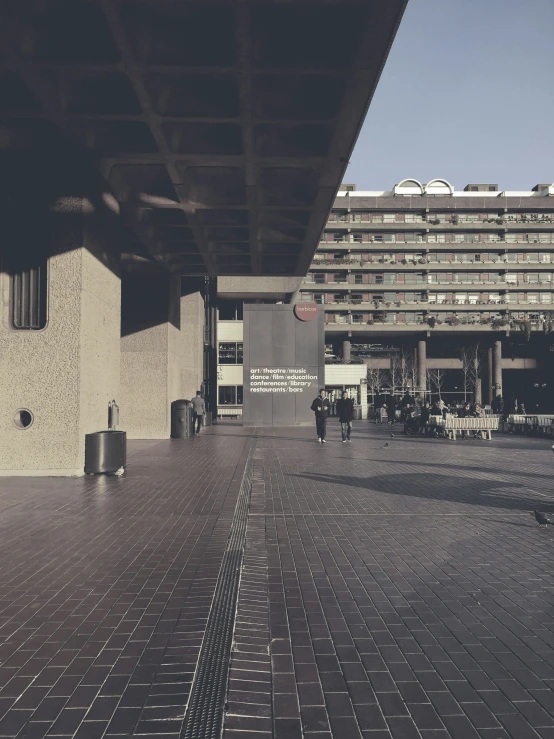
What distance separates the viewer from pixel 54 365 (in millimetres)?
11172

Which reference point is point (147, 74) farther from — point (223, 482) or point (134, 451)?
point (134, 451)

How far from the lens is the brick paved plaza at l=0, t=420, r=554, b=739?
9.86ft

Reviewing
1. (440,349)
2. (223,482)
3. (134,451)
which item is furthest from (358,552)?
(440,349)

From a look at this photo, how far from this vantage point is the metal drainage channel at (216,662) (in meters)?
2.89

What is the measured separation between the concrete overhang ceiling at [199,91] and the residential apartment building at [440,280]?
55965mm

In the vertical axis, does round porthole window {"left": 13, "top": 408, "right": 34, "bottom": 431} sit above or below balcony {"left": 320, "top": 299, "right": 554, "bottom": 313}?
below

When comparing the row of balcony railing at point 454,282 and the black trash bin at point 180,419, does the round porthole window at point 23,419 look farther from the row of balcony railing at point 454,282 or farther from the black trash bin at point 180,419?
the row of balcony railing at point 454,282

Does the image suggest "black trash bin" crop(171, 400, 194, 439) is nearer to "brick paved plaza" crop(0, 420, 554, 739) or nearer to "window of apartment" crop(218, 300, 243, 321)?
"brick paved plaza" crop(0, 420, 554, 739)

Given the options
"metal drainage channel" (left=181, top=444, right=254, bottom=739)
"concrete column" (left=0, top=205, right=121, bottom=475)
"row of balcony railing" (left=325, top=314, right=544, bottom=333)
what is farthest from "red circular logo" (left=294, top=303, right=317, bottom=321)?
"row of balcony railing" (left=325, top=314, right=544, bottom=333)

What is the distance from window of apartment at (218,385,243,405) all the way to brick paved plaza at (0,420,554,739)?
40.6 meters

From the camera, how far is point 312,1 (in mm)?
7254

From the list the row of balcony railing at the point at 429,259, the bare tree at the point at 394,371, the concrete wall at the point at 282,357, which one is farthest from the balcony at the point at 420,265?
the concrete wall at the point at 282,357

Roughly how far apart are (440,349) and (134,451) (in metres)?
62.6

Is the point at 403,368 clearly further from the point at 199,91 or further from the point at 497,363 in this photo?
the point at 199,91
